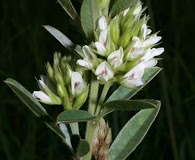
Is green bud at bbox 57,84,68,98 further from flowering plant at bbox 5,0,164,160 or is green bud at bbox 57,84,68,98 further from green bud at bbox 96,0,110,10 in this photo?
green bud at bbox 96,0,110,10

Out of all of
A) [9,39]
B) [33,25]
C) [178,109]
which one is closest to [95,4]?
[178,109]

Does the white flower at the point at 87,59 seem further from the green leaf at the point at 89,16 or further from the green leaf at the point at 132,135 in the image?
the green leaf at the point at 132,135

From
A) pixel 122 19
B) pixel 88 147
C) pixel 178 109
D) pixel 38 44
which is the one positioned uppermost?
pixel 122 19

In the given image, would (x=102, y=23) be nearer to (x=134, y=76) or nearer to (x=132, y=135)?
(x=134, y=76)

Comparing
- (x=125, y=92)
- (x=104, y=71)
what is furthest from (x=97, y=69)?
(x=125, y=92)

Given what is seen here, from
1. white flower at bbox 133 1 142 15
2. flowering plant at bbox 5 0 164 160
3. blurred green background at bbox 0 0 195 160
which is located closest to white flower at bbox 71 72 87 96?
flowering plant at bbox 5 0 164 160

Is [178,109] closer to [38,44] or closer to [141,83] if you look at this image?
[38,44]
